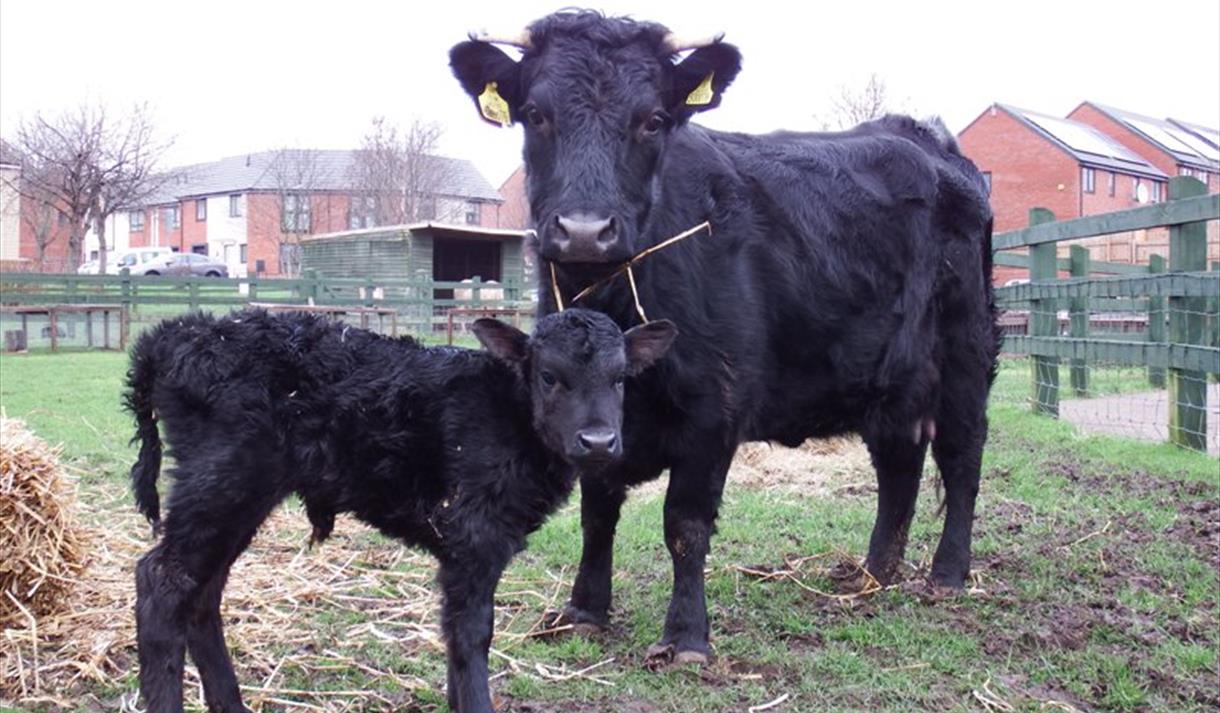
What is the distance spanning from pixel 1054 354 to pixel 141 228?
77.8m

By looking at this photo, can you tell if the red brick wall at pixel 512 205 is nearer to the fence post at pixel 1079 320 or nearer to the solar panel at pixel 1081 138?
the solar panel at pixel 1081 138

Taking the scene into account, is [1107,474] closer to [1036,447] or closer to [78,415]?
[1036,447]

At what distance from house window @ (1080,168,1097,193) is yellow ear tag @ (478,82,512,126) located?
57.9 m

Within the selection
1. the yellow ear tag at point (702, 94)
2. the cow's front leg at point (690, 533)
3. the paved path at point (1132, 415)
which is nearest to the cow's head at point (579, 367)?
the cow's front leg at point (690, 533)

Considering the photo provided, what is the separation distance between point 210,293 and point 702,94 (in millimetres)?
26699

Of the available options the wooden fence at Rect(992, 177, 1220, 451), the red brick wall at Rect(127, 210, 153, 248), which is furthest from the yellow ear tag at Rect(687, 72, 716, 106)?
the red brick wall at Rect(127, 210, 153, 248)

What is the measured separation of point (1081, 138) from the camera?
61500 millimetres

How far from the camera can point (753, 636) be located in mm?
5082

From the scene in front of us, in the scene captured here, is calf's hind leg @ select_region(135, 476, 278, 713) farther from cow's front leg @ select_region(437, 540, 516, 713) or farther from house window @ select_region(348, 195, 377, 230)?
house window @ select_region(348, 195, 377, 230)

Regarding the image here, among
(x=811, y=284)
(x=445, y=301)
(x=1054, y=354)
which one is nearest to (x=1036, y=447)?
(x=1054, y=354)

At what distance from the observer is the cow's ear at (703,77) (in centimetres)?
506

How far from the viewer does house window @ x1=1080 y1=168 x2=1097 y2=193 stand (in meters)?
57.7

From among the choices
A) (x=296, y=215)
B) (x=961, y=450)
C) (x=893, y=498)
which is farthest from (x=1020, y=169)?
(x=893, y=498)

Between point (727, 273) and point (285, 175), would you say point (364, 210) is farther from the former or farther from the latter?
point (727, 273)
